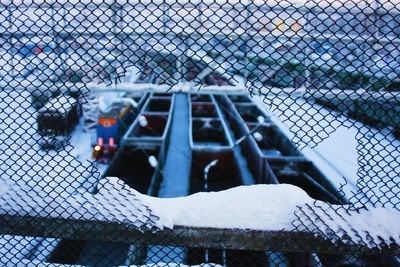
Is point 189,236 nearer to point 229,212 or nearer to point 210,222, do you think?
point 210,222

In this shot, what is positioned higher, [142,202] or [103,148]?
[142,202]

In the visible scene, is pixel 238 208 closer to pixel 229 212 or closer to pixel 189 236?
pixel 229 212

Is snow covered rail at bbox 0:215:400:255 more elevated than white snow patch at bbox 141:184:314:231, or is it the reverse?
white snow patch at bbox 141:184:314:231

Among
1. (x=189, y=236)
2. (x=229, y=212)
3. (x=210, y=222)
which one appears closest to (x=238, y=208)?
(x=229, y=212)

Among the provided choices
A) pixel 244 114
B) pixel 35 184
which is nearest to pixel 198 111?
pixel 244 114

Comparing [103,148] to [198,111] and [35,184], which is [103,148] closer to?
[198,111]

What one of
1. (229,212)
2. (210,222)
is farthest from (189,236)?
(229,212)

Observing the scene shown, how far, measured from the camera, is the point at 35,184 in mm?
1783

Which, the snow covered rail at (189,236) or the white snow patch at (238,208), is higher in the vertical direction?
the white snow patch at (238,208)

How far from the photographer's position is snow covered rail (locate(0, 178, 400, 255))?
157 cm

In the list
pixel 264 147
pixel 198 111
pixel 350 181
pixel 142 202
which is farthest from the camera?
pixel 198 111

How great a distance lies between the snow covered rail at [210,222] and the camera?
157 cm

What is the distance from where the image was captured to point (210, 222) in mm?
1595

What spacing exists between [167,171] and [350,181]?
4334mm
